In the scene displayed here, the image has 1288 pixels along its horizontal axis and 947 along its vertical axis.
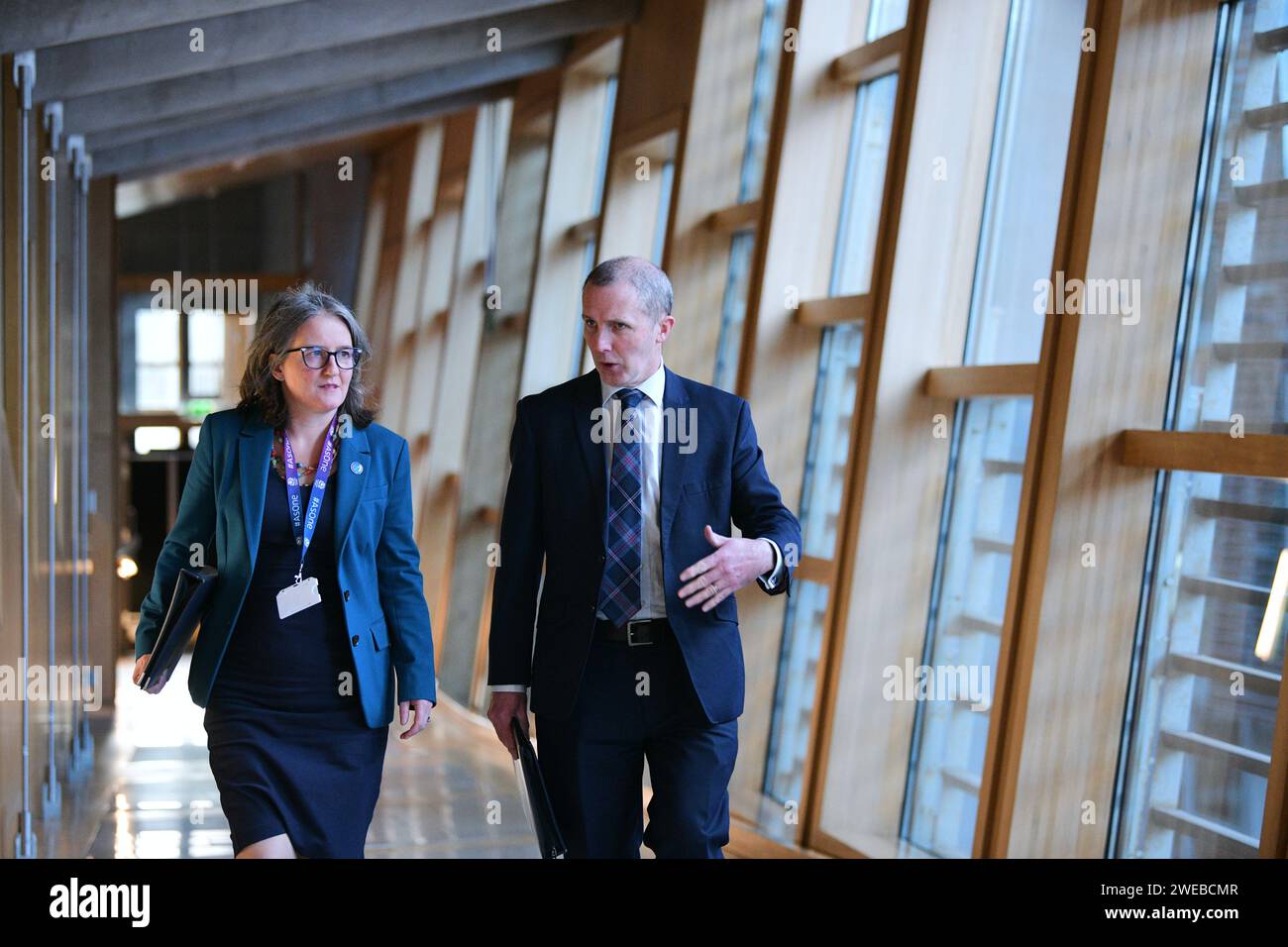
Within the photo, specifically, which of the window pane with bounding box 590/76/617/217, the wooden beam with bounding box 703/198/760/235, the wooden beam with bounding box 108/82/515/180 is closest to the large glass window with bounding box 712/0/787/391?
the wooden beam with bounding box 703/198/760/235

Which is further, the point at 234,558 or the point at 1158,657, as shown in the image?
the point at 1158,657

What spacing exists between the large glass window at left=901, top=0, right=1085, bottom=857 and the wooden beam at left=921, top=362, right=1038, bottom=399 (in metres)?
0.15

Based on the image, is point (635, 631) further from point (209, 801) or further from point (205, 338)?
point (205, 338)

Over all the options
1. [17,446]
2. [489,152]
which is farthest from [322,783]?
[489,152]

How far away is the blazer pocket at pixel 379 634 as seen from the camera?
10.7 ft

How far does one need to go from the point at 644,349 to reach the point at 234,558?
40.2 inches

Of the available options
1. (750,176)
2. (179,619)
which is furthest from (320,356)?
(750,176)

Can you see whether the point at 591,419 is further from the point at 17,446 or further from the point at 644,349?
the point at 17,446

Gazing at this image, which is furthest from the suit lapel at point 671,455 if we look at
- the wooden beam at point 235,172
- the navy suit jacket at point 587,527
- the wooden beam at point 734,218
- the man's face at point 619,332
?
the wooden beam at point 235,172

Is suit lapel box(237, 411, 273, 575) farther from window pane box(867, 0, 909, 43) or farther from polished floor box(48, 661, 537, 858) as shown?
window pane box(867, 0, 909, 43)

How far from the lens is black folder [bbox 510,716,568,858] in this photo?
306 cm

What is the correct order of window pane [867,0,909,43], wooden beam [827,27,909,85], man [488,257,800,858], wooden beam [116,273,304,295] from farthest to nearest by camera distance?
wooden beam [116,273,304,295] → window pane [867,0,909,43] → wooden beam [827,27,909,85] → man [488,257,800,858]

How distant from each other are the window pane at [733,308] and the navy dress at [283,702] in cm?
480

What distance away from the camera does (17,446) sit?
5.79 metres
